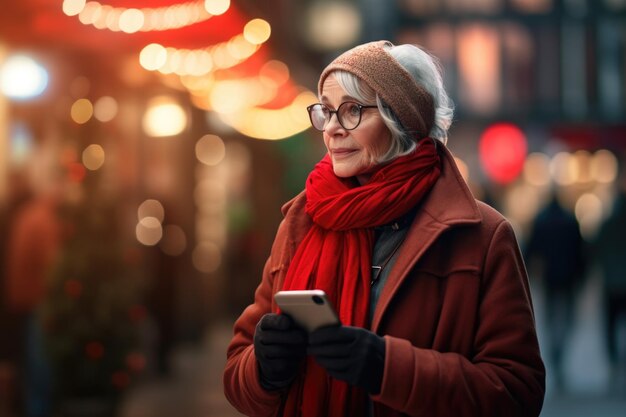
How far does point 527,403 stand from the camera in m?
3.07

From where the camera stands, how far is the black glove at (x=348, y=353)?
281 cm

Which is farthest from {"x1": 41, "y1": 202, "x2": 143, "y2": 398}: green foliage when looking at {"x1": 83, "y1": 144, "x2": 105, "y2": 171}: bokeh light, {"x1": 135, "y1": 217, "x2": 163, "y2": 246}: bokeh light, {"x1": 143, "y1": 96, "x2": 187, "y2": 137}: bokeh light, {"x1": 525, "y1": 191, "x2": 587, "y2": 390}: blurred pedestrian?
{"x1": 525, "y1": 191, "x2": 587, "y2": 390}: blurred pedestrian

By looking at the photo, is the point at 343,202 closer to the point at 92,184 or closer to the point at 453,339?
the point at 453,339

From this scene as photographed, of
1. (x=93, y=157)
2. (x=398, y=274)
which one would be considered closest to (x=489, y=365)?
(x=398, y=274)

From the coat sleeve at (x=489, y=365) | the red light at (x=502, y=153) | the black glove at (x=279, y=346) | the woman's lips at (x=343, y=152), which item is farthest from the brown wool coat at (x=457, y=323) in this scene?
the red light at (x=502, y=153)

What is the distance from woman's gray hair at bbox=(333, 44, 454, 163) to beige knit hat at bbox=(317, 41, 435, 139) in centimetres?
2

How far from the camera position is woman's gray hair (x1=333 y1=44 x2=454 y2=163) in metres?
3.12

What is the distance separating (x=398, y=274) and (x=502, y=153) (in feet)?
82.1

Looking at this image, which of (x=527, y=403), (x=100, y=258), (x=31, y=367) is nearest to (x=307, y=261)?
(x=527, y=403)

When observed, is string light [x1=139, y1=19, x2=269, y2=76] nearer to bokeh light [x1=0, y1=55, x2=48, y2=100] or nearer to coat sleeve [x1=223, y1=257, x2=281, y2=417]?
bokeh light [x1=0, y1=55, x2=48, y2=100]

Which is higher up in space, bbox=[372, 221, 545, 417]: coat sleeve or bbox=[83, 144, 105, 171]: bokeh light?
bbox=[83, 144, 105, 171]: bokeh light

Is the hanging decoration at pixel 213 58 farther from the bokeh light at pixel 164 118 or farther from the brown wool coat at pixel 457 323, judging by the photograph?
the brown wool coat at pixel 457 323

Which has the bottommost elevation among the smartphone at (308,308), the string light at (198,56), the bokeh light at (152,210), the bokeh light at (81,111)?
the smartphone at (308,308)

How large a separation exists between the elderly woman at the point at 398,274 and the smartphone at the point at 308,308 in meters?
0.04
